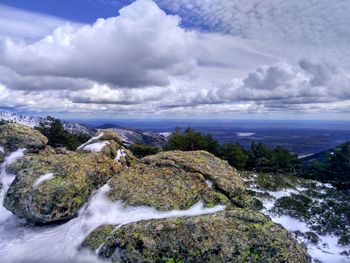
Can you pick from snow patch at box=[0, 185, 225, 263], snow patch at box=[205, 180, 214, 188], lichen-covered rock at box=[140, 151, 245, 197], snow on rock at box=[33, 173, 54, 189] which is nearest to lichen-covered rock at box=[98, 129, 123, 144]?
lichen-covered rock at box=[140, 151, 245, 197]

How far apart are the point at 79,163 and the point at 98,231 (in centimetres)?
544

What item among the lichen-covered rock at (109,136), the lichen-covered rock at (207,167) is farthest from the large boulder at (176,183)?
the lichen-covered rock at (109,136)

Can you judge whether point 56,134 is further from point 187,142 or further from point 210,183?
point 210,183

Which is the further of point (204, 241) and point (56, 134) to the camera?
point (56, 134)

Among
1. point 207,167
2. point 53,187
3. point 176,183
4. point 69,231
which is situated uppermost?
point 207,167

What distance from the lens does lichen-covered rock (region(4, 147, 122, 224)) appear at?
13633mm

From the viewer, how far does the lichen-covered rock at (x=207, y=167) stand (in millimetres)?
15672

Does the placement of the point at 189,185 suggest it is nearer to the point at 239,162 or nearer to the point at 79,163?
the point at 79,163

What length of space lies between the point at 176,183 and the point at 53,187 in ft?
20.3

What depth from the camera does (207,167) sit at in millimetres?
16969

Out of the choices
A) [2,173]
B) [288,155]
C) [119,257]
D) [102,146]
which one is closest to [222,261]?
[119,257]

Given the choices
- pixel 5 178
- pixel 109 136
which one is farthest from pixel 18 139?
pixel 109 136

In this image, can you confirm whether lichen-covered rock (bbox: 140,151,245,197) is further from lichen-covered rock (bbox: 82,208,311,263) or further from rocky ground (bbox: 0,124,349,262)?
lichen-covered rock (bbox: 82,208,311,263)

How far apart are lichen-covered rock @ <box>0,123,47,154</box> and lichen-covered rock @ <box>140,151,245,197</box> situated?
1160 cm
